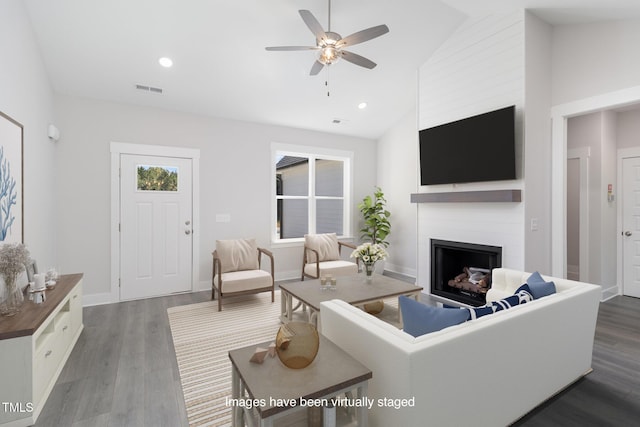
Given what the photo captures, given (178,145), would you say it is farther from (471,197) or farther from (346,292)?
(471,197)

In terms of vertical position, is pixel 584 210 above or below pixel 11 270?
above

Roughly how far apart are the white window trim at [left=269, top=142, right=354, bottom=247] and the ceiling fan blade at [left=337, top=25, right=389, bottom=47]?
2804 millimetres

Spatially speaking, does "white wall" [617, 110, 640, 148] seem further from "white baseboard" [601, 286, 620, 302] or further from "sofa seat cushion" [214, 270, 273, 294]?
"sofa seat cushion" [214, 270, 273, 294]

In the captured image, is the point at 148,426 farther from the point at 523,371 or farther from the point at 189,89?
the point at 189,89

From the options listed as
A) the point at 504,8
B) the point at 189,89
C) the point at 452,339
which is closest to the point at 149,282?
the point at 189,89

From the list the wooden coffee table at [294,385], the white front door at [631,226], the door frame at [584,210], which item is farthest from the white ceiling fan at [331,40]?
the white front door at [631,226]

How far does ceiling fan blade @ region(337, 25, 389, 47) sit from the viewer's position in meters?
2.49

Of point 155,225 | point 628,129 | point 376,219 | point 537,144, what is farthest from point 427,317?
point 628,129

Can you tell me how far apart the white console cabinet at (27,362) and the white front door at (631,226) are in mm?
6586

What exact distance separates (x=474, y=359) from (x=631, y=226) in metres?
4.64

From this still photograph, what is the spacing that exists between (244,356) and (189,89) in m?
3.79

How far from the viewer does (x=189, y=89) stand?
13.4 feet

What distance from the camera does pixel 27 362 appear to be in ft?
6.03

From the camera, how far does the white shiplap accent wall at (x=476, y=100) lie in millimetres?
3318
